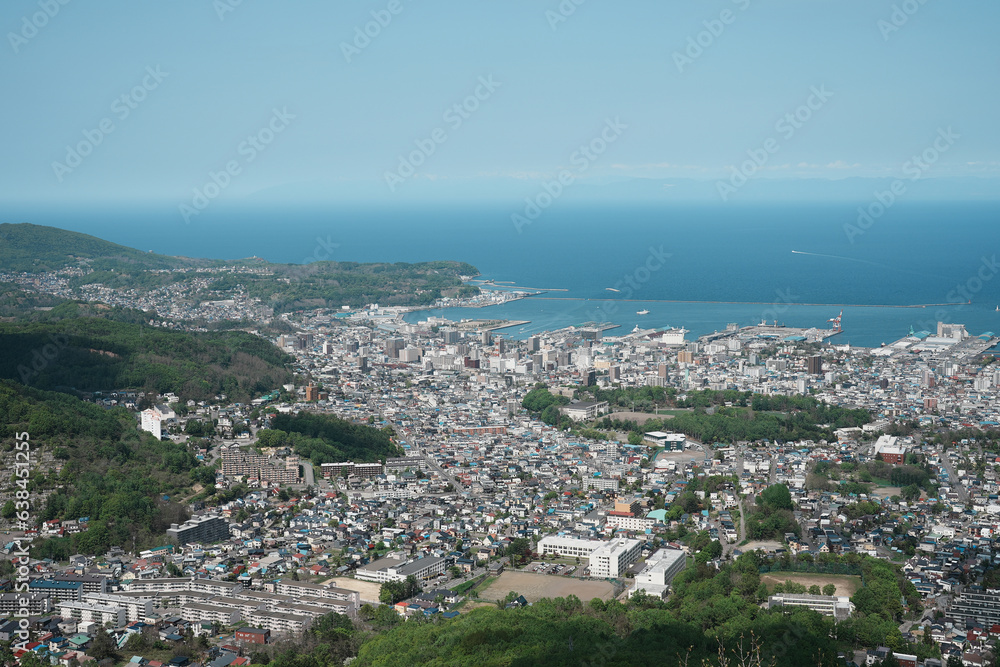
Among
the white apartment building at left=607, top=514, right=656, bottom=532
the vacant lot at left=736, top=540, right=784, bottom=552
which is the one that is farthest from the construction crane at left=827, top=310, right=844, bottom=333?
the vacant lot at left=736, top=540, right=784, bottom=552

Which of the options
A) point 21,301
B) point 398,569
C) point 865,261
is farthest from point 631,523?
point 865,261

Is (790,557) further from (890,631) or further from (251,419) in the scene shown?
(251,419)

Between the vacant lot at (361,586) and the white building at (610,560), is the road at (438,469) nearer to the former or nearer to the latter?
the white building at (610,560)

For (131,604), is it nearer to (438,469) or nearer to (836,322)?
(438,469)

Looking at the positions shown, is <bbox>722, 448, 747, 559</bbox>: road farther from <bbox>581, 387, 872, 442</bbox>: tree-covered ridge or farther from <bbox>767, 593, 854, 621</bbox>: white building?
<bbox>767, 593, 854, 621</bbox>: white building

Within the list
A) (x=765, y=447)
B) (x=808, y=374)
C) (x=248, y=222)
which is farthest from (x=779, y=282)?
(x=248, y=222)

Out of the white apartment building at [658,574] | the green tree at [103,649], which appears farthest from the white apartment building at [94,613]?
the white apartment building at [658,574]
